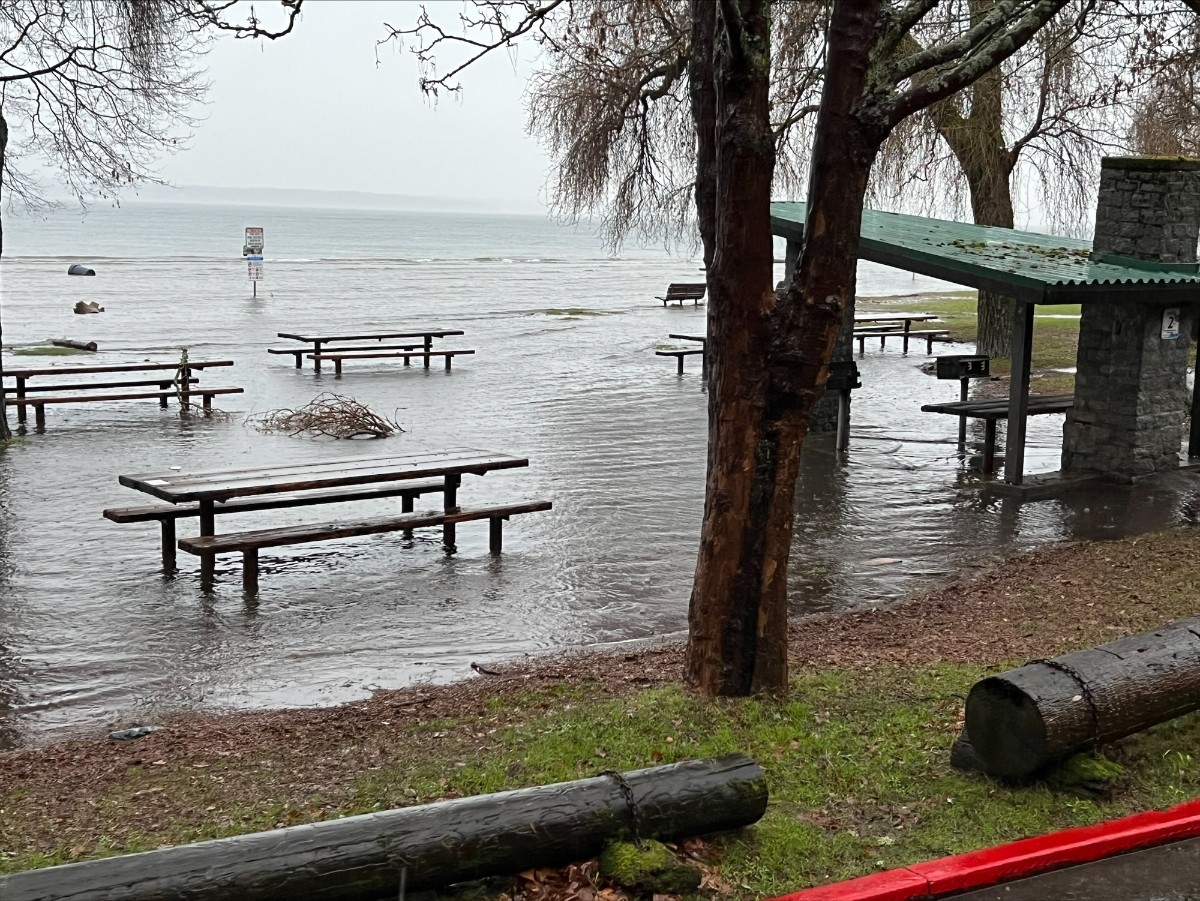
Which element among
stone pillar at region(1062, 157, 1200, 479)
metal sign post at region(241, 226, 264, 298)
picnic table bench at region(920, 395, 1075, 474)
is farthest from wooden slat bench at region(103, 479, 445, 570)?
metal sign post at region(241, 226, 264, 298)

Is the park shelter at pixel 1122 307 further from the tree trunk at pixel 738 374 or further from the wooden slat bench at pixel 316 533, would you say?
the tree trunk at pixel 738 374

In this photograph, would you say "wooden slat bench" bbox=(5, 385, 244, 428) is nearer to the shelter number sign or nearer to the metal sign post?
the shelter number sign

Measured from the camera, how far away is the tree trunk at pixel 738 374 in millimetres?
→ 6121

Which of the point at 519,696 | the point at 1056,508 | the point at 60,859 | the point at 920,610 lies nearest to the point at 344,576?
the point at 519,696

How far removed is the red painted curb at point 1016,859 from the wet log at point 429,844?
19.6 inches

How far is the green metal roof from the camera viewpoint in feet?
42.8

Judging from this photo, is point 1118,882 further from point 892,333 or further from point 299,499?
point 892,333

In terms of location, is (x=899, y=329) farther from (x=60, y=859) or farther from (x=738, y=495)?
(x=60, y=859)

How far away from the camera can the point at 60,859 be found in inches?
193

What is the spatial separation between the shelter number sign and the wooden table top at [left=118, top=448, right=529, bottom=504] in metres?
7.18

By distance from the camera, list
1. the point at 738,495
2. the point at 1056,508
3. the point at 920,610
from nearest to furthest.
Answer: the point at 738,495
the point at 920,610
the point at 1056,508

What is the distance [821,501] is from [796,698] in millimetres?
7004

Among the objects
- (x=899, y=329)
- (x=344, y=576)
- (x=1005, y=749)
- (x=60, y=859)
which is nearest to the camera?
(x=60, y=859)

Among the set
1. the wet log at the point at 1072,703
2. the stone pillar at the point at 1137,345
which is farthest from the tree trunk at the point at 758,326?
the stone pillar at the point at 1137,345
